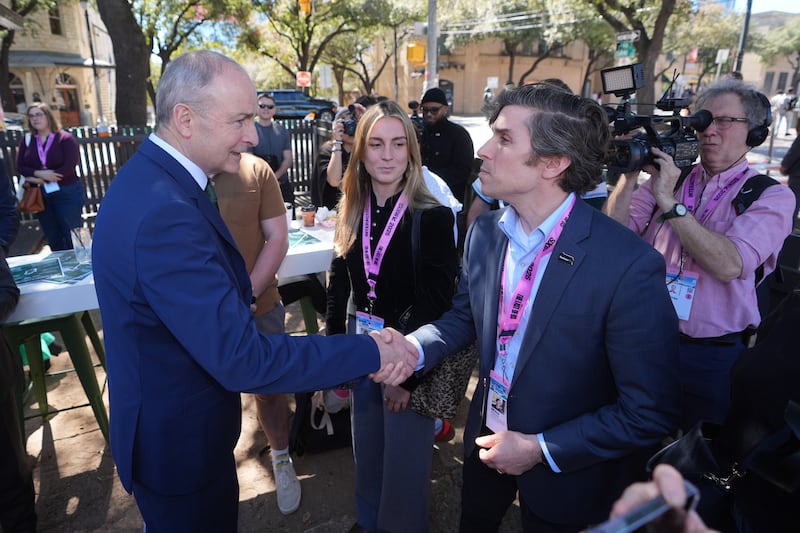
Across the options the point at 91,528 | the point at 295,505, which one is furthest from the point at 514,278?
the point at 91,528

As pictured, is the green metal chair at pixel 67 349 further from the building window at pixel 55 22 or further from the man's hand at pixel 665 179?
the building window at pixel 55 22

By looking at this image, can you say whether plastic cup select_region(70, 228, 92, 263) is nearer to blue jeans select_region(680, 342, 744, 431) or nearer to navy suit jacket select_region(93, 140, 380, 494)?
navy suit jacket select_region(93, 140, 380, 494)

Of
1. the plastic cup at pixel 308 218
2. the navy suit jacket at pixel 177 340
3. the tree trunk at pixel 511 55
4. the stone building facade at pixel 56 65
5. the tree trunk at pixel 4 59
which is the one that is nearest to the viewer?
the navy suit jacket at pixel 177 340

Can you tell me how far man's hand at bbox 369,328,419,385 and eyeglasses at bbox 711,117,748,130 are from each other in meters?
1.69

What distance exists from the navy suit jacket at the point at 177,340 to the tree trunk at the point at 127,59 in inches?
407

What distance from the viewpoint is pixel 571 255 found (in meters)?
1.53

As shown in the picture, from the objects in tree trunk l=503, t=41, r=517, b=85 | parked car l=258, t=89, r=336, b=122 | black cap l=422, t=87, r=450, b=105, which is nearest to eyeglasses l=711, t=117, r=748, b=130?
black cap l=422, t=87, r=450, b=105

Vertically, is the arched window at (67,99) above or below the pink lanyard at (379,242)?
above

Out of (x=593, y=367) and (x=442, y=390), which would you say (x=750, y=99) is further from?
(x=442, y=390)

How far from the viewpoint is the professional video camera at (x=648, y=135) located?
2.16m

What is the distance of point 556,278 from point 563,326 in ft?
0.49

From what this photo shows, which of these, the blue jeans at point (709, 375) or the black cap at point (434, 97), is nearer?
the blue jeans at point (709, 375)

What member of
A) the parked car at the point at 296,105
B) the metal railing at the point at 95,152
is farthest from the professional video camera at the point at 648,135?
the parked car at the point at 296,105

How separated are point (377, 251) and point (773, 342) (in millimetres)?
1583
